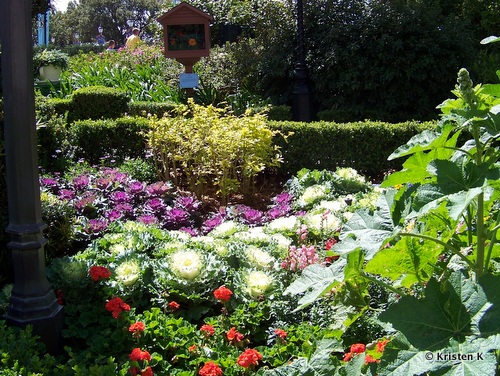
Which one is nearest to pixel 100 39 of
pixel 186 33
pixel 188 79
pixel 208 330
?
pixel 186 33

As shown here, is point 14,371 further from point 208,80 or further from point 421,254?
point 208,80

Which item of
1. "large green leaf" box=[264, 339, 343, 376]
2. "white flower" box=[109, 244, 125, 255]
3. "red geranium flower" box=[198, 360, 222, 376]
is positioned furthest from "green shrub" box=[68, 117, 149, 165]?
"large green leaf" box=[264, 339, 343, 376]

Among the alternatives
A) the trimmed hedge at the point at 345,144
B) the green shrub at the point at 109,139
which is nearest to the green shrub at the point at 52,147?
the green shrub at the point at 109,139

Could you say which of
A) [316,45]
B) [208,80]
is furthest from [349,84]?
[208,80]

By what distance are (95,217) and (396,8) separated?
703 centimetres

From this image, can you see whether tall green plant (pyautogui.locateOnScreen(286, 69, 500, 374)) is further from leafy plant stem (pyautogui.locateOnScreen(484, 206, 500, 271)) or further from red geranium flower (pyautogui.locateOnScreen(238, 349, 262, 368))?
red geranium flower (pyautogui.locateOnScreen(238, 349, 262, 368))

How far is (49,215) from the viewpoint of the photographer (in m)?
4.05

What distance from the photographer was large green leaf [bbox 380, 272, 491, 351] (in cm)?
137

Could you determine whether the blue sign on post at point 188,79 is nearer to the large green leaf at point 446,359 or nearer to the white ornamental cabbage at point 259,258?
the white ornamental cabbage at point 259,258

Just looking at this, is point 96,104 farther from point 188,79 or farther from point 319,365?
point 319,365

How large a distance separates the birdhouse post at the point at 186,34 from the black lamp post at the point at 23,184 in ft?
24.0

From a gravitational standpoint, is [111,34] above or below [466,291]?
above

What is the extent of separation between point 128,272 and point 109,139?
3.99 m

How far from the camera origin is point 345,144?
20.3 ft
